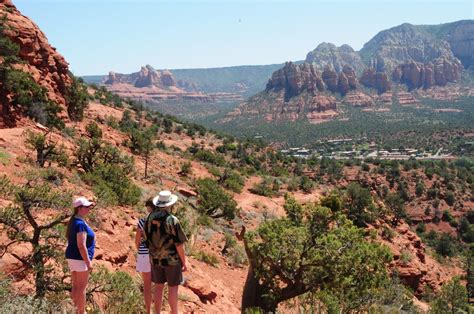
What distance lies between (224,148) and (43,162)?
1279 inches

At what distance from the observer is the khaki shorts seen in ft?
18.2

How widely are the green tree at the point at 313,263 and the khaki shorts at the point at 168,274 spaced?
158 inches

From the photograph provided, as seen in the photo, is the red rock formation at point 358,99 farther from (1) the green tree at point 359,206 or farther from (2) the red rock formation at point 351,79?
(1) the green tree at point 359,206

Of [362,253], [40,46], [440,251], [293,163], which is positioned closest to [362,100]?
[293,163]

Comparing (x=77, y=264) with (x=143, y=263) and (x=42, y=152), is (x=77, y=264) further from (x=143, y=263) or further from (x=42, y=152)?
(x=42, y=152)

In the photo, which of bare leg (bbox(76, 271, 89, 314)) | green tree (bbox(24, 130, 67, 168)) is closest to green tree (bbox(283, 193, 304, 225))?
bare leg (bbox(76, 271, 89, 314))

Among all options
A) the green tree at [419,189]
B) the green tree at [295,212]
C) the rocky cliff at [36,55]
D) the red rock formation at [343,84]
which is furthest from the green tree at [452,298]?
the red rock formation at [343,84]

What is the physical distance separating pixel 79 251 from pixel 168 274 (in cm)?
129

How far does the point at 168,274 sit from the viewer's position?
220 inches

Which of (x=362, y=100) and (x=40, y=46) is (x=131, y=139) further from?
(x=362, y=100)

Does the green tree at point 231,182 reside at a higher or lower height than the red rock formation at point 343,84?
lower

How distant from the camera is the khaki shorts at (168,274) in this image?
18.2 ft

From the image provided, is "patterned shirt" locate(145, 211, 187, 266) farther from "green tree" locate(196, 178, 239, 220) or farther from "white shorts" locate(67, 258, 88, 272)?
"green tree" locate(196, 178, 239, 220)

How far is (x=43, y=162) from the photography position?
1495 centimetres
